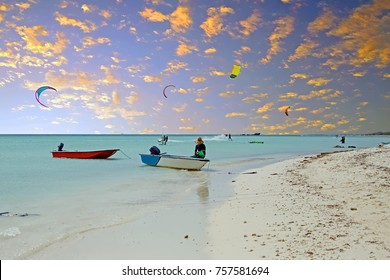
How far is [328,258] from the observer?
287 centimetres

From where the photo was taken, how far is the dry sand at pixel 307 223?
10.2 ft

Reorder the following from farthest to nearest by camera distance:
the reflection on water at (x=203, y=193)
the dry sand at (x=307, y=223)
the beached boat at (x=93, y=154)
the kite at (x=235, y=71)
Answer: the beached boat at (x=93, y=154) → the kite at (x=235, y=71) → the reflection on water at (x=203, y=193) → the dry sand at (x=307, y=223)

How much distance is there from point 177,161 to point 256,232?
8.35m

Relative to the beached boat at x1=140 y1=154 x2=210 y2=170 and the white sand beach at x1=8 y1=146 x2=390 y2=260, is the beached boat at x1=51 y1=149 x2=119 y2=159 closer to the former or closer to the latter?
the beached boat at x1=140 y1=154 x2=210 y2=170

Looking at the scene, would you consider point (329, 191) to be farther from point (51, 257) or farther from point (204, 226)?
point (51, 257)

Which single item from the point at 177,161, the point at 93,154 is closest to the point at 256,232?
the point at 177,161

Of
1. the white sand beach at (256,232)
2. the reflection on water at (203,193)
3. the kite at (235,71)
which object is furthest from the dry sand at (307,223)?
the kite at (235,71)

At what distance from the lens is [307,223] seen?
13.3 feet

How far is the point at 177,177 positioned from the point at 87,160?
34.8ft

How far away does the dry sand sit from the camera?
310 centimetres

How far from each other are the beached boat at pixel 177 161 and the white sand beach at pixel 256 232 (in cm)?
548

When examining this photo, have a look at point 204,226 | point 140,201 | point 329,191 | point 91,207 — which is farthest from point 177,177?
point 204,226

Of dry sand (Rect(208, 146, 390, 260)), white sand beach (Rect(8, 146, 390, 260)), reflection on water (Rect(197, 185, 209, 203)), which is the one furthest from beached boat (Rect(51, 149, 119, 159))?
white sand beach (Rect(8, 146, 390, 260))

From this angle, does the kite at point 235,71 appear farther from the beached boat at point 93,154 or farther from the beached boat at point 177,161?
the beached boat at point 93,154
